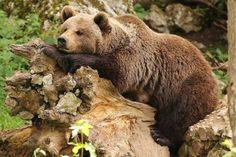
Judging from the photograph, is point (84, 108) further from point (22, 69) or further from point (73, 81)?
point (22, 69)

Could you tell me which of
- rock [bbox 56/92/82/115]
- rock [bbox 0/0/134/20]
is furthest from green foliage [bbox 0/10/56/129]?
rock [bbox 56/92/82/115]

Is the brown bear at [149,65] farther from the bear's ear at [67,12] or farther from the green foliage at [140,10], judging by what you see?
the green foliage at [140,10]

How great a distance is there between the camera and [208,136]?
5453 millimetres

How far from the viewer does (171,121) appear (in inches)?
234

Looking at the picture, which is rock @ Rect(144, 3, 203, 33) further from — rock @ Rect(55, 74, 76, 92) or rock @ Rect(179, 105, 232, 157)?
rock @ Rect(55, 74, 76, 92)

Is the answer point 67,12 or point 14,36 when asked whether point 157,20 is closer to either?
point 14,36

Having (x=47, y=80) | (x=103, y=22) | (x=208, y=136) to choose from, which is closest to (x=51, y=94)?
(x=47, y=80)

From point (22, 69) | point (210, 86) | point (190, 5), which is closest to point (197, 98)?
point (210, 86)

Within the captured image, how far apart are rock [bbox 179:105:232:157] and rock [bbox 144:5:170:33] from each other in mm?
5957

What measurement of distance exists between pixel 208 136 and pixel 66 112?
125 cm

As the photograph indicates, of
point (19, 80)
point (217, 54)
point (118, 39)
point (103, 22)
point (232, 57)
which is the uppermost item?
point (232, 57)

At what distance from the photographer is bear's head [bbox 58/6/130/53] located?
A: 5898mm

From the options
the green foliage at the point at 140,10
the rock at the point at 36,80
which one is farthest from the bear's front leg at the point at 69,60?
the green foliage at the point at 140,10

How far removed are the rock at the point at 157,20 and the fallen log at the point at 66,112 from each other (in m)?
5.89
